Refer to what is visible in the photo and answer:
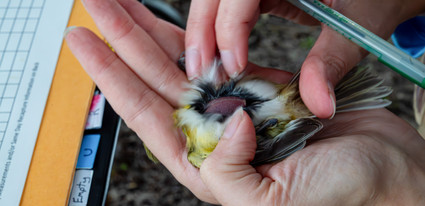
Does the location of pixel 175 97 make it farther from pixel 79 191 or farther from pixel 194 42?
pixel 79 191

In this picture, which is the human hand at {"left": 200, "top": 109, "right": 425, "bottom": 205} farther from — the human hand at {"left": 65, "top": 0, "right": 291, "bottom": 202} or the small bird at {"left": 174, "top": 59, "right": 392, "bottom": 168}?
the human hand at {"left": 65, "top": 0, "right": 291, "bottom": 202}

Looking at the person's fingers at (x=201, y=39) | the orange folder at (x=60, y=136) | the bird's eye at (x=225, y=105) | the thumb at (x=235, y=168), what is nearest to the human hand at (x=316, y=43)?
the person's fingers at (x=201, y=39)

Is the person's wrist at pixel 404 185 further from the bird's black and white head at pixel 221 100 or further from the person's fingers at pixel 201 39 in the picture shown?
the person's fingers at pixel 201 39

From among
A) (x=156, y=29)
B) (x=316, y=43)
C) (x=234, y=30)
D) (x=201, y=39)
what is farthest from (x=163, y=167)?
(x=316, y=43)

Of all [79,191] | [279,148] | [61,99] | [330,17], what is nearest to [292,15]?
[330,17]

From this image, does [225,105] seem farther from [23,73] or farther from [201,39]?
[23,73]

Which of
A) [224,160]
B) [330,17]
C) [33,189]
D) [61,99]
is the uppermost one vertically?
[330,17]
